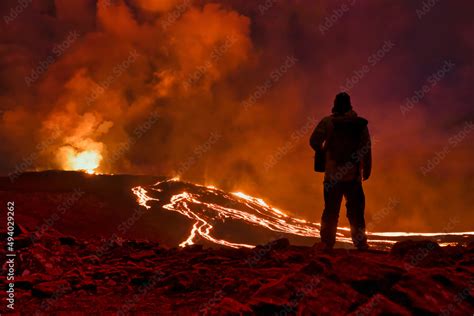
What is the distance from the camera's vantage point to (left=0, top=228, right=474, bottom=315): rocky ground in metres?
3.99

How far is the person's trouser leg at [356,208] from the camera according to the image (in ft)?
24.2

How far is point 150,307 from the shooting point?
18.2 feet

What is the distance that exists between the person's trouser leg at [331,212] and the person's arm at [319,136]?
78 centimetres

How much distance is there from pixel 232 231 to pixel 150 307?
48539mm

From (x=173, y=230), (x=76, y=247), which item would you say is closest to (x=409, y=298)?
(x=76, y=247)

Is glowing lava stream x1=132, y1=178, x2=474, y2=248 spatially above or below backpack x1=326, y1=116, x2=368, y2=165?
above

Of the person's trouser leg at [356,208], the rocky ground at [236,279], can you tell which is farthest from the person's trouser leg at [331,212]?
the rocky ground at [236,279]

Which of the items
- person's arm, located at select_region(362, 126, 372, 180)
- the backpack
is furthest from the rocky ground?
the backpack

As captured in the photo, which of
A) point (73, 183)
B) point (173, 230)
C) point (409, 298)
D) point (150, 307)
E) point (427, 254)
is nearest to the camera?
point (409, 298)

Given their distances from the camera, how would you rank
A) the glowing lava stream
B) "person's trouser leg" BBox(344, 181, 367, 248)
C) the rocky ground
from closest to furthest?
the rocky ground, "person's trouser leg" BBox(344, 181, 367, 248), the glowing lava stream

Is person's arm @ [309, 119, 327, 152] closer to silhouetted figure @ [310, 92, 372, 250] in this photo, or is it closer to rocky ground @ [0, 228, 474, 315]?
silhouetted figure @ [310, 92, 372, 250]

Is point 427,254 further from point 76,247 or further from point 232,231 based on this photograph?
point 232,231

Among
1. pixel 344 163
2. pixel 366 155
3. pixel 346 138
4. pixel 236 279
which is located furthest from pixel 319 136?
pixel 236 279

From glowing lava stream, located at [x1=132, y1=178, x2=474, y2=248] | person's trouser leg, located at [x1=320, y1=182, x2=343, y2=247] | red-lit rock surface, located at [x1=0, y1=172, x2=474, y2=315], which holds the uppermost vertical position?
glowing lava stream, located at [x1=132, y1=178, x2=474, y2=248]
